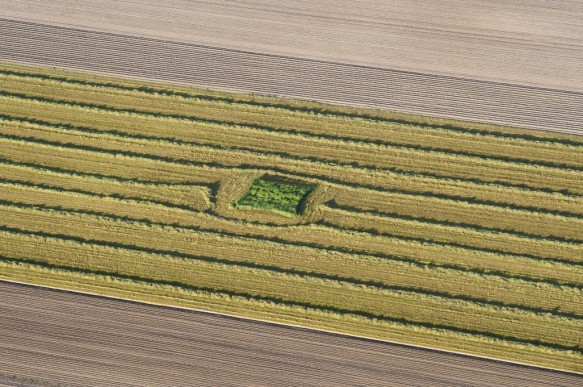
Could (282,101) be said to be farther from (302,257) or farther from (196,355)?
(196,355)

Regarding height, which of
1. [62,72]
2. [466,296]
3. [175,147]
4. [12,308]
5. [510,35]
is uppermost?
[510,35]

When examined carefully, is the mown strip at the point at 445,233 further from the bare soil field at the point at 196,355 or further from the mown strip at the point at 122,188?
the mown strip at the point at 122,188

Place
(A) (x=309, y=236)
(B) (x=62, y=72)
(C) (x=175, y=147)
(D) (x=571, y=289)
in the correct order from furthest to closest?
(B) (x=62, y=72) < (C) (x=175, y=147) < (A) (x=309, y=236) < (D) (x=571, y=289)

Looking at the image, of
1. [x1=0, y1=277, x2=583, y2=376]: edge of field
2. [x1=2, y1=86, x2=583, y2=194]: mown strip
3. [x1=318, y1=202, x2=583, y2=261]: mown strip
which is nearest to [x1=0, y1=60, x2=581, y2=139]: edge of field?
[x1=2, y1=86, x2=583, y2=194]: mown strip

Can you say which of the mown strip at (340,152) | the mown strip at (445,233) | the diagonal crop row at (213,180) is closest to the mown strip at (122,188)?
the diagonal crop row at (213,180)

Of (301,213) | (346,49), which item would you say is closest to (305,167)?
(301,213)

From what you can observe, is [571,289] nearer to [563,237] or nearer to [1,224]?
[563,237]

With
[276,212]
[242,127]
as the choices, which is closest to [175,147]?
[242,127]
